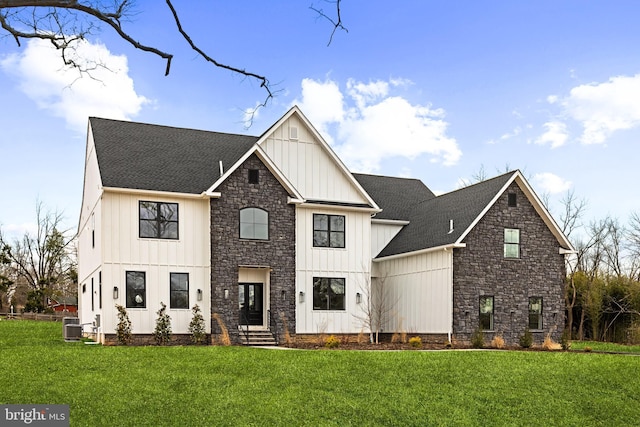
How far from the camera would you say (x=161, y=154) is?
25.9m

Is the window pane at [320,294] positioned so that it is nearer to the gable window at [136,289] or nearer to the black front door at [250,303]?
the black front door at [250,303]

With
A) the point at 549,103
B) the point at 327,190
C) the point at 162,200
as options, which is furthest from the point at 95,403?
the point at 549,103

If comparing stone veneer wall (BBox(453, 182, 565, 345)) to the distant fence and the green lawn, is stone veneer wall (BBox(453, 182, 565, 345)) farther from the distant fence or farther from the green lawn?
the distant fence

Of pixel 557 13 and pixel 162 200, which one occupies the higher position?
pixel 557 13

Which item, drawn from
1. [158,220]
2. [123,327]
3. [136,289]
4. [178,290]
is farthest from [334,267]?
[123,327]

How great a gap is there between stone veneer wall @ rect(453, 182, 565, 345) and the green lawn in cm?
633

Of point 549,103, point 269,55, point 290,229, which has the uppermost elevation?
point 549,103

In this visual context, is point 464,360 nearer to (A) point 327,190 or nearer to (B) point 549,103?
(A) point 327,190

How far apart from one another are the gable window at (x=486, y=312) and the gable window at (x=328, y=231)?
18.8 feet

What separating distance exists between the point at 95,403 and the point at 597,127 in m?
24.1

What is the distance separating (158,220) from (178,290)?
2.51 metres

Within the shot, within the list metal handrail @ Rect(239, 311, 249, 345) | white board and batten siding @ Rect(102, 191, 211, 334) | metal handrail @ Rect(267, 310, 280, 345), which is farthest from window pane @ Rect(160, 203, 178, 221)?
metal handrail @ Rect(267, 310, 280, 345)

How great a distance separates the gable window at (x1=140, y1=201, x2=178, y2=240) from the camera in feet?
77.5

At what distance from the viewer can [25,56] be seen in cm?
1658
